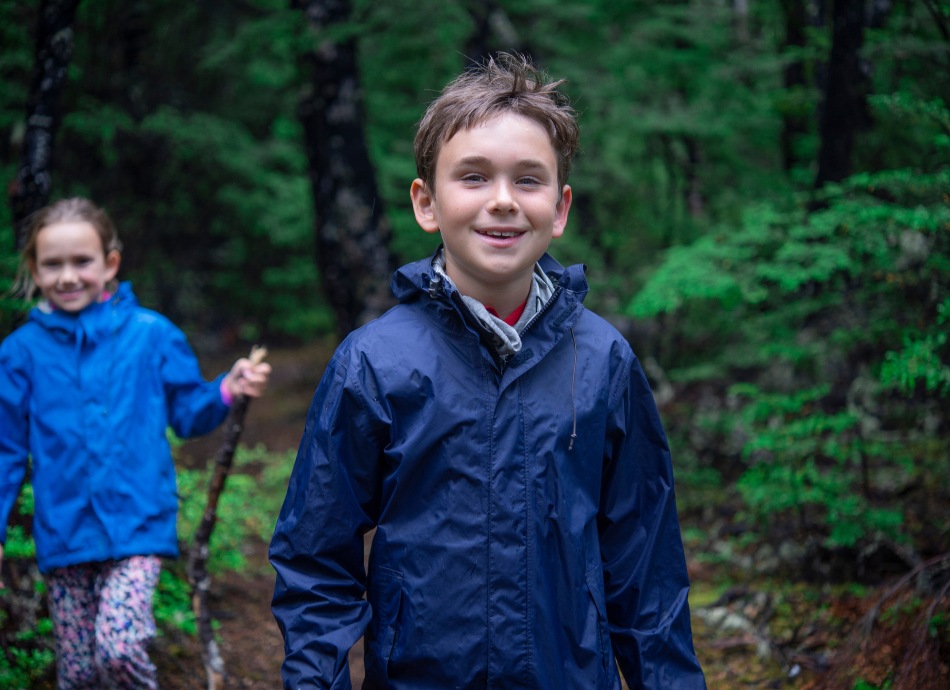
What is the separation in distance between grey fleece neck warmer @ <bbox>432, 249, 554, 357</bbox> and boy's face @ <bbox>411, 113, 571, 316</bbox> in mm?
87

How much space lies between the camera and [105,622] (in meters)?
3.02

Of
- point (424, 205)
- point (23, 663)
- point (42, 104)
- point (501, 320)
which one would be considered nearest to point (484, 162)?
point (424, 205)

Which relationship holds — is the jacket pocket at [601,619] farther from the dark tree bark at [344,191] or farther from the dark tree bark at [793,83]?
the dark tree bark at [793,83]

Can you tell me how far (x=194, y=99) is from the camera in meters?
12.8

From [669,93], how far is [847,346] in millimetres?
4902

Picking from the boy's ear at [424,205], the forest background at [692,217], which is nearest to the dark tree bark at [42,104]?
the forest background at [692,217]

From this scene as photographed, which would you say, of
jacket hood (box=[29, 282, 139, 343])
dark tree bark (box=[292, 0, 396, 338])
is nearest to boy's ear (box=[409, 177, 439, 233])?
jacket hood (box=[29, 282, 139, 343])

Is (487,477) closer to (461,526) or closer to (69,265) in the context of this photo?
(461,526)

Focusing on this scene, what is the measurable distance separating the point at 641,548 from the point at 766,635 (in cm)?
249

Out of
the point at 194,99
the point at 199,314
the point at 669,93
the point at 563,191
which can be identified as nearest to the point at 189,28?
the point at 194,99

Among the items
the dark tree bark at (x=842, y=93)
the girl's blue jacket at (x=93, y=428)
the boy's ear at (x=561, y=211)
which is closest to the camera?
the boy's ear at (x=561, y=211)

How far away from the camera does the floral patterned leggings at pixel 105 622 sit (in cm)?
302

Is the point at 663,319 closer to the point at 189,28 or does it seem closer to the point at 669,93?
the point at 669,93

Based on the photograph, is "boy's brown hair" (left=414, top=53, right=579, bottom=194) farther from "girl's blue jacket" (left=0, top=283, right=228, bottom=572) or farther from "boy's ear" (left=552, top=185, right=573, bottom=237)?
"girl's blue jacket" (left=0, top=283, right=228, bottom=572)
